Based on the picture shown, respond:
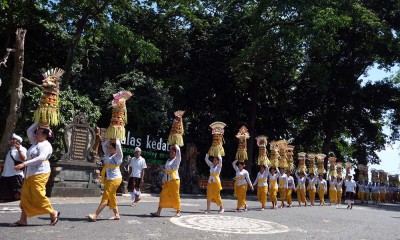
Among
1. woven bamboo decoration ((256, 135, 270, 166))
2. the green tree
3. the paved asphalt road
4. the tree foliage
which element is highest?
the tree foliage

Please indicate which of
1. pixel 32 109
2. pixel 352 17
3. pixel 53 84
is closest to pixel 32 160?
pixel 53 84

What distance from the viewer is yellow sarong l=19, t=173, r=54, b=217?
732 centimetres

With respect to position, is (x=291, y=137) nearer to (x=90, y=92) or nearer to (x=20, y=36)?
(x=90, y=92)

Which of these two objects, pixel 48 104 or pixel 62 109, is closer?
pixel 48 104

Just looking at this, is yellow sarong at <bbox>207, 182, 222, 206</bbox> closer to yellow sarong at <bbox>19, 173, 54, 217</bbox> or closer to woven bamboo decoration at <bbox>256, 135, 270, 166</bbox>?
woven bamboo decoration at <bbox>256, 135, 270, 166</bbox>

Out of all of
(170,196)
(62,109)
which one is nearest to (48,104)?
(170,196)

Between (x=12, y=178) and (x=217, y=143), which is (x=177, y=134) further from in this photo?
(x=12, y=178)

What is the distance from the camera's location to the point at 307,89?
33.9 meters

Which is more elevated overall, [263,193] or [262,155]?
[262,155]

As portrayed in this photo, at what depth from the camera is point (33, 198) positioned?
7312 mm

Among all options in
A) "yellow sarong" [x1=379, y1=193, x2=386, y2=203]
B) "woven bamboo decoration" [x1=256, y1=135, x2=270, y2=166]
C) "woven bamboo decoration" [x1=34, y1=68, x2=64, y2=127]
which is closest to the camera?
"woven bamboo decoration" [x1=34, y1=68, x2=64, y2=127]

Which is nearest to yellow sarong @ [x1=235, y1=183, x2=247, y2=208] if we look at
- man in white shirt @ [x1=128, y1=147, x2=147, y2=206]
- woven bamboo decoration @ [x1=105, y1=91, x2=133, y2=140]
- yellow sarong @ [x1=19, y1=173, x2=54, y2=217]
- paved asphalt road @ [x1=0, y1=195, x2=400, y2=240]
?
paved asphalt road @ [x1=0, y1=195, x2=400, y2=240]

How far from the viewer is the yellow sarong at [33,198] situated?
7316 mm

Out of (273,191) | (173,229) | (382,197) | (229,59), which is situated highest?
(229,59)
